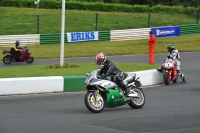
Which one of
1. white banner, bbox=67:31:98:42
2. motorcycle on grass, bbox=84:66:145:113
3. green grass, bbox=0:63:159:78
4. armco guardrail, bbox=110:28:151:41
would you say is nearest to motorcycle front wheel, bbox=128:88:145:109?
motorcycle on grass, bbox=84:66:145:113

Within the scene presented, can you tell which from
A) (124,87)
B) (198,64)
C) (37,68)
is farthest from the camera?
(198,64)

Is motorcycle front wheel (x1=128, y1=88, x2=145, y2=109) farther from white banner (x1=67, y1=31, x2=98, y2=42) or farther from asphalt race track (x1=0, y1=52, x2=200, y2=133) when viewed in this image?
white banner (x1=67, y1=31, x2=98, y2=42)

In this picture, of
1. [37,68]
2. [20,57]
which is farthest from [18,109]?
[20,57]

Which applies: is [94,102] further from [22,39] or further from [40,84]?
[22,39]

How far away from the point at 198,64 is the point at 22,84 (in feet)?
39.6

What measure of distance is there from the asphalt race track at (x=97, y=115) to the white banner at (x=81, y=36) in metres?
19.0

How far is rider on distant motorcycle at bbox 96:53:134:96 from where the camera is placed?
13203 millimetres

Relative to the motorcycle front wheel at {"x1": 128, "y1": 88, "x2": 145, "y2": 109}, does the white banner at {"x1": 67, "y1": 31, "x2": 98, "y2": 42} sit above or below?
above

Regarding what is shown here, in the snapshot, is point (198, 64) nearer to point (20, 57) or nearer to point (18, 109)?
point (20, 57)

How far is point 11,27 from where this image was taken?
4084 cm

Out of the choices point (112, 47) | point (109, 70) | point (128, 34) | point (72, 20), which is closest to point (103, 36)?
point (128, 34)

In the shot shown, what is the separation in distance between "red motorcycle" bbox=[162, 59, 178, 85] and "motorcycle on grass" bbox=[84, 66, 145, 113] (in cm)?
593

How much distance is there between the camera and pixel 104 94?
13320mm

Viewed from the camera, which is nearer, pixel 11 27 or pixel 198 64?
pixel 198 64
